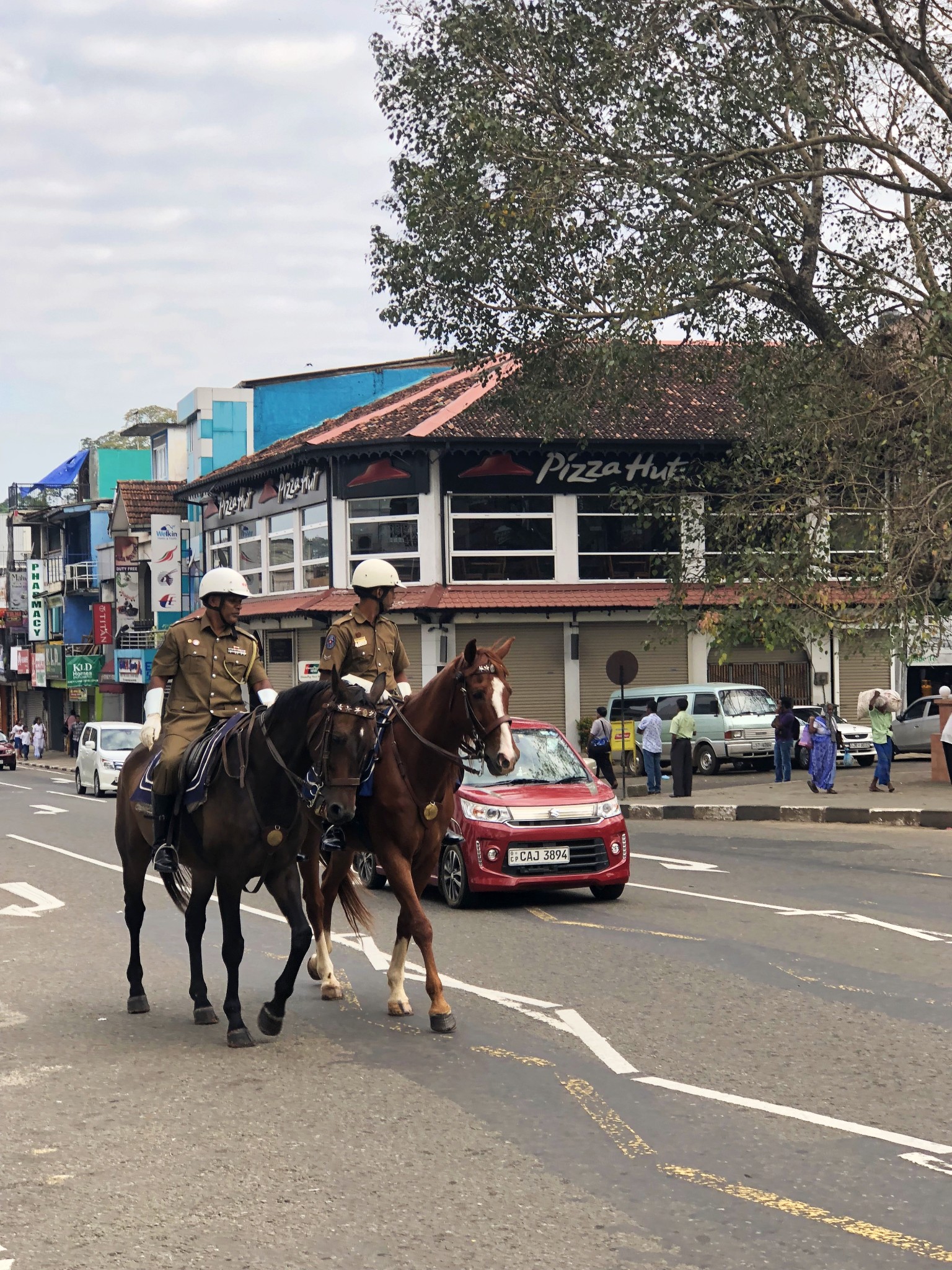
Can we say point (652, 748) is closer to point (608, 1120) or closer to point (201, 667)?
point (201, 667)

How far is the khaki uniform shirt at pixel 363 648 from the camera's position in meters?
9.66

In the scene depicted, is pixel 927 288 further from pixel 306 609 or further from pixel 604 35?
pixel 306 609

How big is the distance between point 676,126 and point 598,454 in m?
19.9

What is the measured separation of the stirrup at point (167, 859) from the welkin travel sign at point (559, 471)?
3288 cm

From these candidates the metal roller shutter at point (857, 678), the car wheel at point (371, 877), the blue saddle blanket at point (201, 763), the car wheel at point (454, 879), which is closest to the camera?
the blue saddle blanket at point (201, 763)

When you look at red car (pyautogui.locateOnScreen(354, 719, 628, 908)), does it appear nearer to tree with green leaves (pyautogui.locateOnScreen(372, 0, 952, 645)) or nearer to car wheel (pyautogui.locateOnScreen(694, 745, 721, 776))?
tree with green leaves (pyautogui.locateOnScreen(372, 0, 952, 645))

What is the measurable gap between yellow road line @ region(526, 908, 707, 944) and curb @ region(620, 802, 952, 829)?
1095cm

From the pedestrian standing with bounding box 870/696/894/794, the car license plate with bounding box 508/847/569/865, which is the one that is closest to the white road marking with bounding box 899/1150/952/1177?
the car license plate with bounding box 508/847/569/865

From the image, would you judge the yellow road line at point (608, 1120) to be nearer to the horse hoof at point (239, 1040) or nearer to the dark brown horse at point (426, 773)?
the dark brown horse at point (426, 773)

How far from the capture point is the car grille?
13383 millimetres

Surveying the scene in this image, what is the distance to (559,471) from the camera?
136 feet

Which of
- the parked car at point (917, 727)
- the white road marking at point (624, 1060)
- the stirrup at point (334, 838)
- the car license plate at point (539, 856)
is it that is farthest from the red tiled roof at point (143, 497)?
the stirrup at point (334, 838)

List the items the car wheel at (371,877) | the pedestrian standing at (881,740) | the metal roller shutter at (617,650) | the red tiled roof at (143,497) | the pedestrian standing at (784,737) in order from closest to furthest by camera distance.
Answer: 1. the car wheel at (371,877)
2. the pedestrian standing at (881,740)
3. the pedestrian standing at (784,737)
4. the metal roller shutter at (617,650)
5. the red tiled roof at (143,497)

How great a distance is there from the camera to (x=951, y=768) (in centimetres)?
2742
